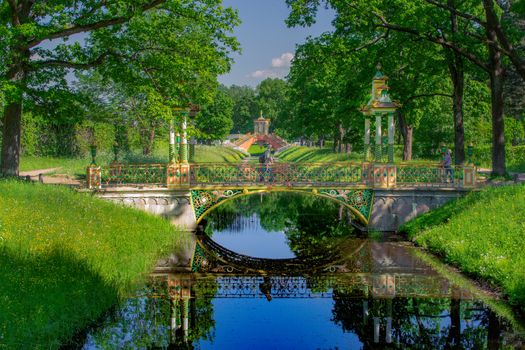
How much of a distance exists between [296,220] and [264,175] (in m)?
6.69

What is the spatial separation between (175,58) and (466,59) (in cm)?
1403

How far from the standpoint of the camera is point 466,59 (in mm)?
26375

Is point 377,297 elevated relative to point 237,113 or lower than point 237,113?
lower

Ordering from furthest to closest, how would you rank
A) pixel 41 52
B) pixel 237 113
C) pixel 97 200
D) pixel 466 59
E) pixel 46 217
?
pixel 237 113, pixel 466 59, pixel 41 52, pixel 97 200, pixel 46 217

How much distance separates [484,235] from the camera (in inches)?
676

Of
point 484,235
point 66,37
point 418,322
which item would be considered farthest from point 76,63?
point 418,322

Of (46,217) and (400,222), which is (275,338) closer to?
(46,217)

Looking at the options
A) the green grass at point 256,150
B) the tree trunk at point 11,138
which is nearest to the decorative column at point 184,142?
the tree trunk at point 11,138

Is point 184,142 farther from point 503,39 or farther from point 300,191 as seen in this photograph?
point 503,39

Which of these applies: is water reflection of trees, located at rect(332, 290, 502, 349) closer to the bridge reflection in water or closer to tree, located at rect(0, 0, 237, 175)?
the bridge reflection in water

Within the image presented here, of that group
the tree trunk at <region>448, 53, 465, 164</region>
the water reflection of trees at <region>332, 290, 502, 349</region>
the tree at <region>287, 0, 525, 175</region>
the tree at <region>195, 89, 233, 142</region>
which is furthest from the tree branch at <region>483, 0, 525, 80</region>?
the tree at <region>195, 89, 233, 142</region>

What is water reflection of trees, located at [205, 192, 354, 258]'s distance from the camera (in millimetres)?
21703

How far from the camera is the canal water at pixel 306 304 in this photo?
10.8m

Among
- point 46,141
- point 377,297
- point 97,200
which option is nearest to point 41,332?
point 377,297
